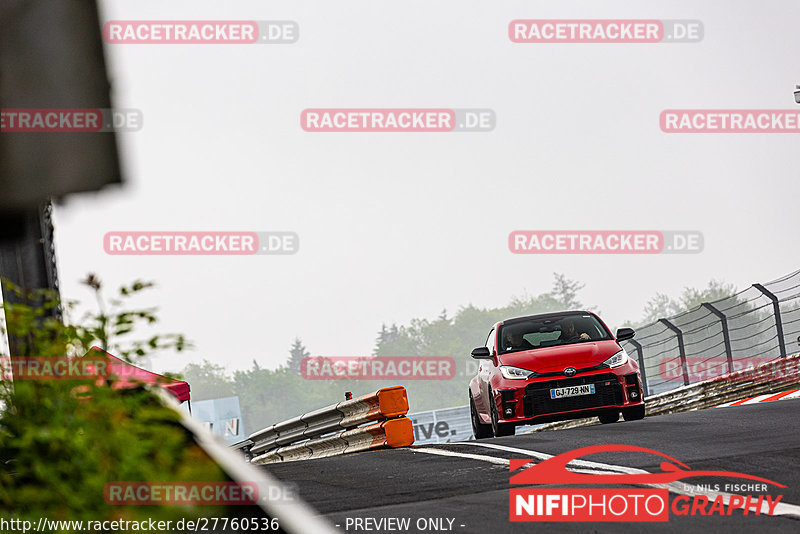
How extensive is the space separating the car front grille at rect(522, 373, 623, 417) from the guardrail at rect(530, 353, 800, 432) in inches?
214

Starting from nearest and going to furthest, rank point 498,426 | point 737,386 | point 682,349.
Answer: point 498,426 < point 737,386 < point 682,349

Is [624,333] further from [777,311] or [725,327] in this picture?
[725,327]

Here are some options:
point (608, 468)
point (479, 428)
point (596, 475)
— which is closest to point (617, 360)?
point (479, 428)

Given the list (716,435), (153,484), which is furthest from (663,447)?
(153,484)

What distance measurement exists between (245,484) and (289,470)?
652cm

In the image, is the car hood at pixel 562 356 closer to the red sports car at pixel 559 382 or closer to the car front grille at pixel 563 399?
the red sports car at pixel 559 382

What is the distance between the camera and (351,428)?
13141mm

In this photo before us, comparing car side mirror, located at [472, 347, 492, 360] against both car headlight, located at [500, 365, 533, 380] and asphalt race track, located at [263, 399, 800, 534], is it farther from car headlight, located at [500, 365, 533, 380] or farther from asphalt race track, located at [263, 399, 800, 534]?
asphalt race track, located at [263, 399, 800, 534]

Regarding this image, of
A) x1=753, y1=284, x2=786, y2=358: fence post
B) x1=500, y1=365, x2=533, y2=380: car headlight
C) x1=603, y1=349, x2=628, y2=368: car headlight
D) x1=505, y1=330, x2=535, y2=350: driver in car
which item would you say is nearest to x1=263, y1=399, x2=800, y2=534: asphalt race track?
x1=603, y1=349, x2=628, y2=368: car headlight

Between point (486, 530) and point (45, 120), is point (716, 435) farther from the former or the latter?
point (45, 120)

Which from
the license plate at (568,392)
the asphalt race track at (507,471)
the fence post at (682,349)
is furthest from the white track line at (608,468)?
the fence post at (682,349)

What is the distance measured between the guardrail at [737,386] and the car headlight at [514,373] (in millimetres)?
5408

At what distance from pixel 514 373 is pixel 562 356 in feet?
2.01

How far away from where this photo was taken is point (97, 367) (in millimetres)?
3342
